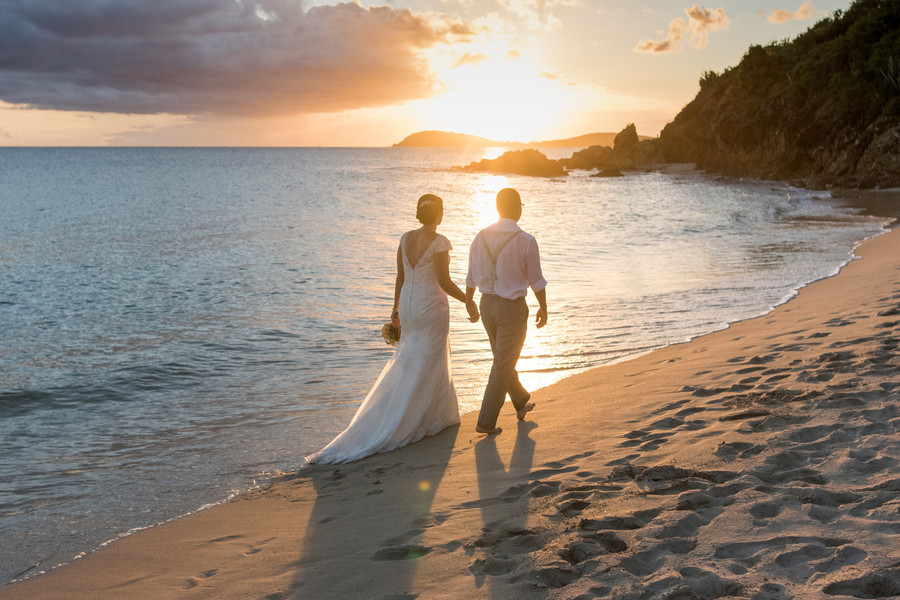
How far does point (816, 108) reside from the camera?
52.8 meters

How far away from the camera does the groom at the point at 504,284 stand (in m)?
5.56

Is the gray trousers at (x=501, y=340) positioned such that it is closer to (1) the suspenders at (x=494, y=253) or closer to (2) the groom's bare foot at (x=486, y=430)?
(2) the groom's bare foot at (x=486, y=430)

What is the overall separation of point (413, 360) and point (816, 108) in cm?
5739

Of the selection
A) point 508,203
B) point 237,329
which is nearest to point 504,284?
point 508,203

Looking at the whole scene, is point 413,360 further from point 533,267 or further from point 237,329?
point 237,329

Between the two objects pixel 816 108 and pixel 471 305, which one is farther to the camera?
pixel 816 108

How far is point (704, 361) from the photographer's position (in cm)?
745

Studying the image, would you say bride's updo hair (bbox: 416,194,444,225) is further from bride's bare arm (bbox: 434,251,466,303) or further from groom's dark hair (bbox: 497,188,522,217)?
groom's dark hair (bbox: 497,188,522,217)

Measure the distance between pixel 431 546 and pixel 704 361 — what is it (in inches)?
186

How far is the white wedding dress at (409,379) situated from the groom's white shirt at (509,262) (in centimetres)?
35

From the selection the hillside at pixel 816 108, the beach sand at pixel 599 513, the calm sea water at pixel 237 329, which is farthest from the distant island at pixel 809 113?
the beach sand at pixel 599 513

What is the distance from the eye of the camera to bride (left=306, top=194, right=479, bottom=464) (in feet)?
18.7

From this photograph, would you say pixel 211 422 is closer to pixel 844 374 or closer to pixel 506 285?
pixel 506 285

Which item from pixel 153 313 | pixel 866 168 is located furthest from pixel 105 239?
pixel 866 168
